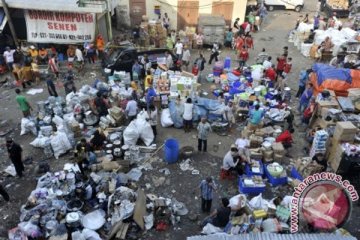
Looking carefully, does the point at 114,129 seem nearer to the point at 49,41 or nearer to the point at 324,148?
the point at 324,148

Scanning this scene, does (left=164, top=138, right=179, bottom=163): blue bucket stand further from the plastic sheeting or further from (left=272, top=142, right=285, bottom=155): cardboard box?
the plastic sheeting

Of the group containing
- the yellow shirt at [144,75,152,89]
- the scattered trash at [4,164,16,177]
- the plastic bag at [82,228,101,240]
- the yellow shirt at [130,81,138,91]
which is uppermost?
the yellow shirt at [144,75,152,89]

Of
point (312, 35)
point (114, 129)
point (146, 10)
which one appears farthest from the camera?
point (146, 10)

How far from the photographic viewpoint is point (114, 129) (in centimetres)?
1186

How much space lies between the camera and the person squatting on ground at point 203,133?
10586mm

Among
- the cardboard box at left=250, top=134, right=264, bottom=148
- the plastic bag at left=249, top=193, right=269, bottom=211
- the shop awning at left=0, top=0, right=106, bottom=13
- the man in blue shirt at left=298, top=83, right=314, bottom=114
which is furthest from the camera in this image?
the shop awning at left=0, top=0, right=106, bottom=13

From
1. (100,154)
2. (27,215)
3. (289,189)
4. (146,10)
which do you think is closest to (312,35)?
(146,10)

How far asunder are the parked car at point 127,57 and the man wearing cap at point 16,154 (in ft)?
20.9

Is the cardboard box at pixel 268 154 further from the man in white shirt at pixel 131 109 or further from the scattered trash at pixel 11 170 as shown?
the scattered trash at pixel 11 170

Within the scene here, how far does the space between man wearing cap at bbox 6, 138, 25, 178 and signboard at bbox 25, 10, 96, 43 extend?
9088 mm

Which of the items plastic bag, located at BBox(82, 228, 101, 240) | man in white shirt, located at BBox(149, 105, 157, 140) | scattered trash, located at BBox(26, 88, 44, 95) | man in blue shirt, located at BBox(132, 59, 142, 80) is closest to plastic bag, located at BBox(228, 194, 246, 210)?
plastic bag, located at BBox(82, 228, 101, 240)

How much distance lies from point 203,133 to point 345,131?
421 cm

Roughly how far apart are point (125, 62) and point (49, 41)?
526 cm

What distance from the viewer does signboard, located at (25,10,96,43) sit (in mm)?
17062
